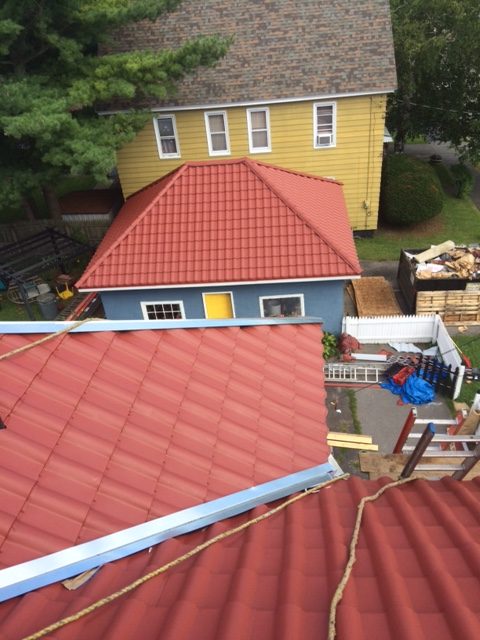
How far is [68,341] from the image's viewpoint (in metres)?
4.80

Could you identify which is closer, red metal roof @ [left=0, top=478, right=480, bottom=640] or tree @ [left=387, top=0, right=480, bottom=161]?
red metal roof @ [left=0, top=478, right=480, bottom=640]

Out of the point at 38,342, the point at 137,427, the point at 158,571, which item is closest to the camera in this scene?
the point at 158,571

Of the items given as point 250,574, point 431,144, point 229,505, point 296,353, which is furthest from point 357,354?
point 431,144

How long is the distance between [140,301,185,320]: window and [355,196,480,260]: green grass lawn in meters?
8.82

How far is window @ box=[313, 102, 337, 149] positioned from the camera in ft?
54.2

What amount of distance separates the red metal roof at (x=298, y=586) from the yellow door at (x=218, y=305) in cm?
930

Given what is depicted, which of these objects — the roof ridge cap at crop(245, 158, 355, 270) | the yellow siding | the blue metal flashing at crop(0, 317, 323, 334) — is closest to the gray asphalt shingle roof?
the yellow siding

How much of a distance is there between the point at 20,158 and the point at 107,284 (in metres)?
7.90

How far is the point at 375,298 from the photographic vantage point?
598 inches

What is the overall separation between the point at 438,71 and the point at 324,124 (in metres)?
8.38

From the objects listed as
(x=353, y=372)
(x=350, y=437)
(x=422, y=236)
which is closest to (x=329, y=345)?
(x=353, y=372)

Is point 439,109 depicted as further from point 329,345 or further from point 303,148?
point 329,345

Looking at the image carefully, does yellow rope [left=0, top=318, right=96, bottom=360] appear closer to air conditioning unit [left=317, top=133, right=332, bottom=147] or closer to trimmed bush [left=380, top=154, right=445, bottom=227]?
air conditioning unit [left=317, top=133, right=332, bottom=147]

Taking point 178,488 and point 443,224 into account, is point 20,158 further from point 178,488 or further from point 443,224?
point 443,224
